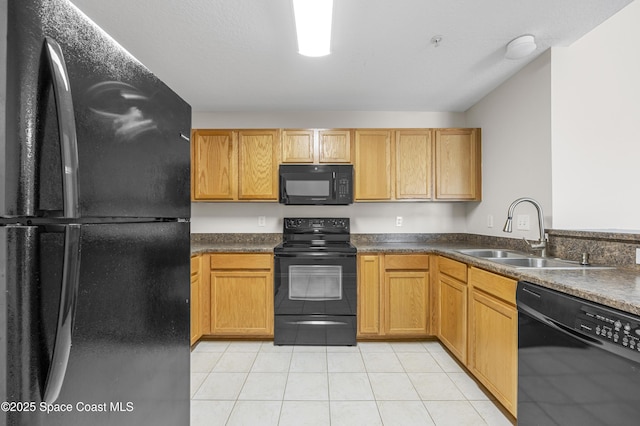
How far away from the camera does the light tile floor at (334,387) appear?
1779 millimetres

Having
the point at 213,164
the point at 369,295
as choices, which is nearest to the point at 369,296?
the point at 369,295

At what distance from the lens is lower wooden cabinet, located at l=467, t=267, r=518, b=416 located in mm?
1657

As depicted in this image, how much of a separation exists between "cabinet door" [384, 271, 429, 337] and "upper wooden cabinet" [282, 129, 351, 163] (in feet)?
4.16

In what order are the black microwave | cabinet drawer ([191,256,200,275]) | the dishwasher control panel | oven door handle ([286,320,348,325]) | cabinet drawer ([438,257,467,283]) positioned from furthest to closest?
the black microwave < oven door handle ([286,320,348,325]) < cabinet drawer ([191,256,200,275]) < cabinet drawer ([438,257,467,283]) < the dishwasher control panel

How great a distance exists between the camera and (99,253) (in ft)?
2.20

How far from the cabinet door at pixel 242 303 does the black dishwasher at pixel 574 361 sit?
198 centimetres

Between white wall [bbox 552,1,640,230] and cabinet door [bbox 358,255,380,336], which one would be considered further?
cabinet door [bbox 358,255,380,336]

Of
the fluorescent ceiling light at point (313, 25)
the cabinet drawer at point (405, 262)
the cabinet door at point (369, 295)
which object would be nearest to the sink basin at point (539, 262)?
the cabinet drawer at point (405, 262)

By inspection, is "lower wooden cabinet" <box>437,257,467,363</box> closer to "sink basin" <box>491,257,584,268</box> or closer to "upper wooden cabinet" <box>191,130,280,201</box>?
"sink basin" <box>491,257,584,268</box>

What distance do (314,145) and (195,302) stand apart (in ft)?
6.09

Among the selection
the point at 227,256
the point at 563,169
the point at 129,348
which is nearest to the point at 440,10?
the point at 563,169

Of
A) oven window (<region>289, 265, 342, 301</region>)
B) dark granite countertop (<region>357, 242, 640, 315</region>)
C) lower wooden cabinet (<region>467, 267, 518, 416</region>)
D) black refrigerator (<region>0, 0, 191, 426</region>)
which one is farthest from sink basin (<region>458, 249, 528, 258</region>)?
black refrigerator (<region>0, 0, 191, 426</region>)

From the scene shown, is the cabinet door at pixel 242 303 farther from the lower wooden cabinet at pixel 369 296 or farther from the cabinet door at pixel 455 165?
the cabinet door at pixel 455 165

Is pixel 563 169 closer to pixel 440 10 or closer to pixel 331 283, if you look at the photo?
pixel 440 10
